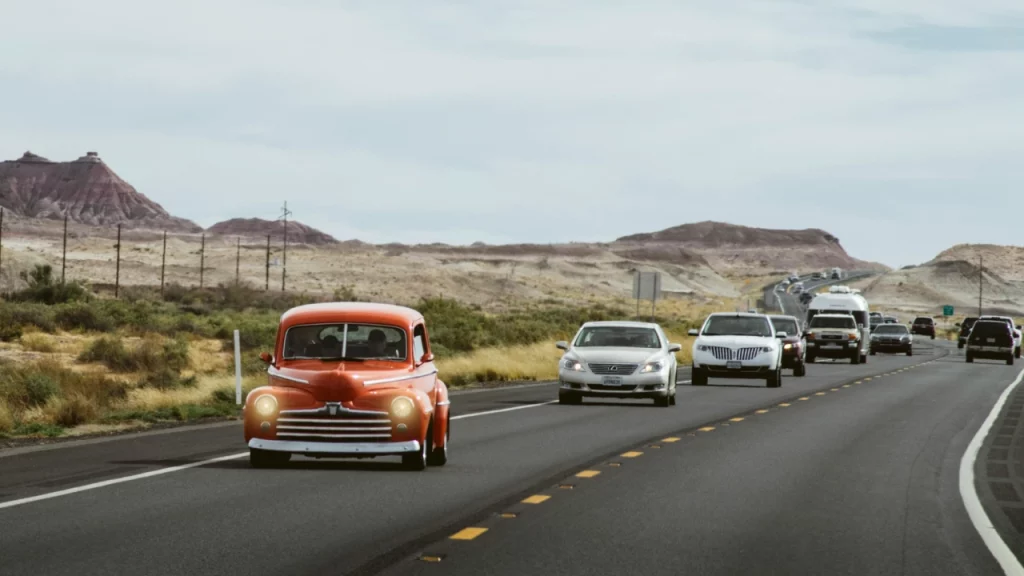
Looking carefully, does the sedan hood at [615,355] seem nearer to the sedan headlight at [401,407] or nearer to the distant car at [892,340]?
the sedan headlight at [401,407]

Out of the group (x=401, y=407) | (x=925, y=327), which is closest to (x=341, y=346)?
(x=401, y=407)

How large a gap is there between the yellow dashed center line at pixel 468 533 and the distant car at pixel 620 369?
48.9ft

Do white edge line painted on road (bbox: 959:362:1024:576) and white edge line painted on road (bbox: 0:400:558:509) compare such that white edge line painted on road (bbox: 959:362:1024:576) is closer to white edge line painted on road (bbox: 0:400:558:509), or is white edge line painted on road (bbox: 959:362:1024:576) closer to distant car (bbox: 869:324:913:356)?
white edge line painted on road (bbox: 0:400:558:509)

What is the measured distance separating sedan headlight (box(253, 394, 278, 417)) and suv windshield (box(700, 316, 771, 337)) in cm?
2181

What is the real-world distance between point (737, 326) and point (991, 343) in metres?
26.1

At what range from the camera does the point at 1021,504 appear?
13.1 metres

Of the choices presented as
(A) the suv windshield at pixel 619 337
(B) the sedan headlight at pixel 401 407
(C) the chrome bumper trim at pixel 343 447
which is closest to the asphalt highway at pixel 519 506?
(C) the chrome bumper trim at pixel 343 447

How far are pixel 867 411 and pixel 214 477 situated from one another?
15.1m

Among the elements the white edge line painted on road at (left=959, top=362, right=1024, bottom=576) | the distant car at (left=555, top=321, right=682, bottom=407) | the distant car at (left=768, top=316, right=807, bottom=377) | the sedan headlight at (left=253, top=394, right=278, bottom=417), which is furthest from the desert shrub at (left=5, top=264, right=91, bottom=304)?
the sedan headlight at (left=253, top=394, right=278, bottom=417)

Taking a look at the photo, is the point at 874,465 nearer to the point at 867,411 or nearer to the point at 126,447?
the point at 126,447

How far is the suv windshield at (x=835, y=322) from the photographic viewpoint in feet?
177

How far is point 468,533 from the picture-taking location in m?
10.5

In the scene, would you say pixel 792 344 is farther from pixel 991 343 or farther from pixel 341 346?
pixel 341 346


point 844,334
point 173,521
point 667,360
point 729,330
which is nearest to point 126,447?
point 173,521
